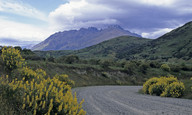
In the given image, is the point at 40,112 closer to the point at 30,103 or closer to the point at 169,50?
the point at 30,103

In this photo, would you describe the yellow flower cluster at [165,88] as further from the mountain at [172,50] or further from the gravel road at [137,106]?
the mountain at [172,50]

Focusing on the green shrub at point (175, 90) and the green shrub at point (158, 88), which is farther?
the green shrub at point (158, 88)

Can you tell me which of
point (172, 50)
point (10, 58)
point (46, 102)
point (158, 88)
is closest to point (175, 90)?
point (158, 88)

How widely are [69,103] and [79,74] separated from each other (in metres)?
29.1

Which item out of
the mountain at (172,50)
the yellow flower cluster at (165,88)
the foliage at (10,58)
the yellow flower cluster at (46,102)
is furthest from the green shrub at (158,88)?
the mountain at (172,50)

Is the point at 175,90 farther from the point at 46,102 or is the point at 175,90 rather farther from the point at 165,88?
the point at 46,102

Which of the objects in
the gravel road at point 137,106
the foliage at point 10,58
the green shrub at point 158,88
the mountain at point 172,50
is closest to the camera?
the gravel road at point 137,106

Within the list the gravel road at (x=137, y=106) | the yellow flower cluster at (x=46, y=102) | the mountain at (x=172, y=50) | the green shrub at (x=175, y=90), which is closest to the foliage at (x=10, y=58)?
the gravel road at (x=137, y=106)

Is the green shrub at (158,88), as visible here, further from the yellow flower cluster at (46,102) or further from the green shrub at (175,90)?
the yellow flower cluster at (46,102)

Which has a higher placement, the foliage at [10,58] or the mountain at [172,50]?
the mountain at [172,50]

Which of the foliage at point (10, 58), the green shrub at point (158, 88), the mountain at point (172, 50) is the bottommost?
the green shrub at point (158, 88)

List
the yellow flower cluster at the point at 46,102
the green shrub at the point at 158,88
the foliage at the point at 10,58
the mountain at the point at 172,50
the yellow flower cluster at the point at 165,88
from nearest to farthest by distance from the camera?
the yellow flower cluster at the point at 46,102, the foliage at the point at 10,58, the yellow flower cluster at the point at 165,88, the green shrub at the point at 158,88, the mountain at the point at 172,50

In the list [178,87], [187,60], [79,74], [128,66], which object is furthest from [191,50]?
[178,87]

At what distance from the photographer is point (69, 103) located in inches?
176
